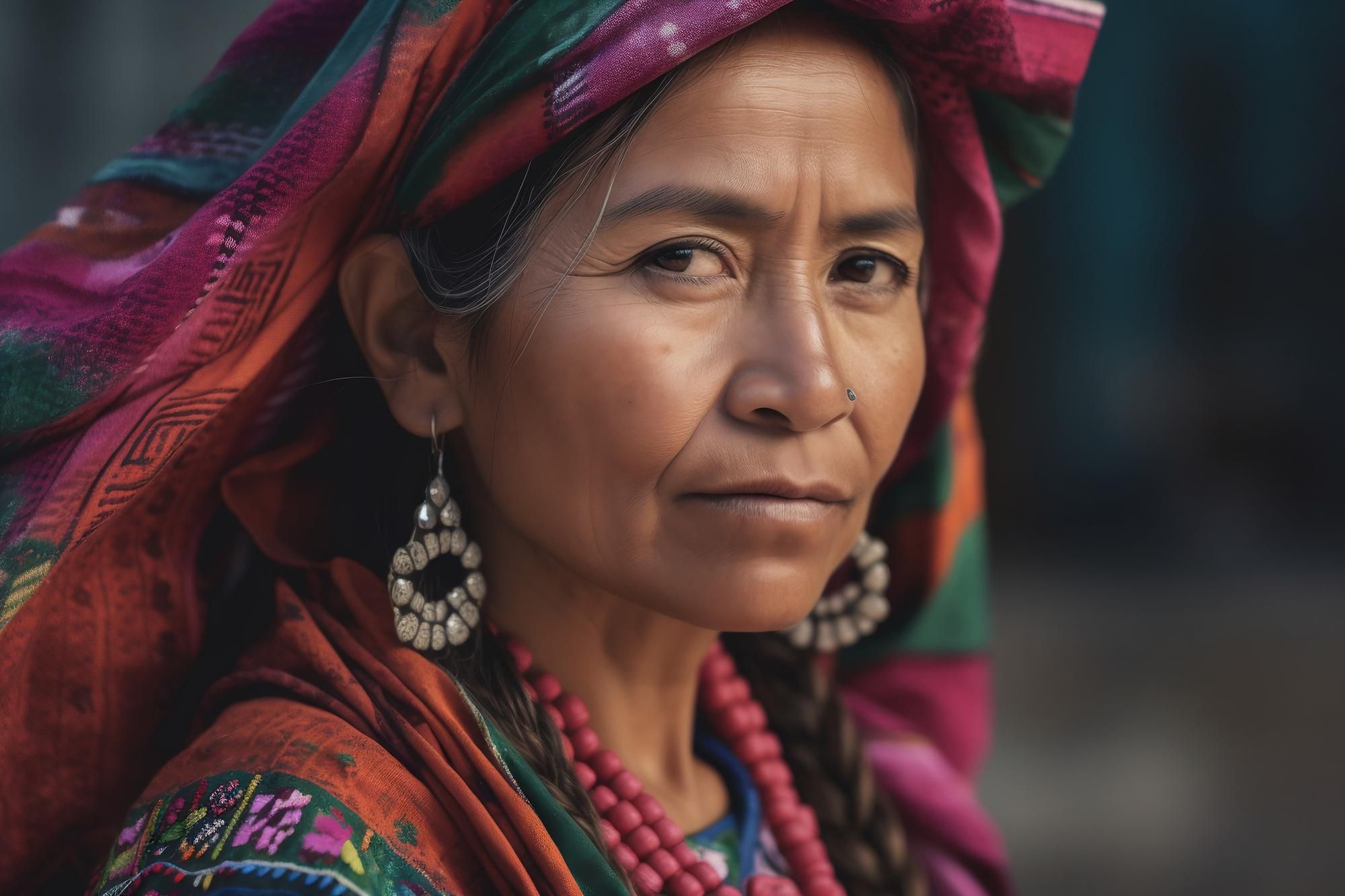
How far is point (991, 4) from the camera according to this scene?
1.45 meters

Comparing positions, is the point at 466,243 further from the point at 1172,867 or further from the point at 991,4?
the point at 1172,867

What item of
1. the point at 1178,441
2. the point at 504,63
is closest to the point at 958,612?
the point at 504,63

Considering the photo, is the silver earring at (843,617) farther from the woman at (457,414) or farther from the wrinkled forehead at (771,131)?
the wrinkled forehead at (771,131)

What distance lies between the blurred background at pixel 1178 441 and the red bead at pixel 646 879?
2893 millimetres

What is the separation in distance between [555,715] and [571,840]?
25 cm

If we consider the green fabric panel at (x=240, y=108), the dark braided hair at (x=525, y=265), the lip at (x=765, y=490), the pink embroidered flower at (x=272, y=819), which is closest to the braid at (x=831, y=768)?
the dark braided hair at (x=525, y=265)

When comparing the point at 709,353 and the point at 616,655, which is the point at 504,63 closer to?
the point at 709,353

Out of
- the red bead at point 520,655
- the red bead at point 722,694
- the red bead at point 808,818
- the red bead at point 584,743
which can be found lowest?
the red bead at point 808,818

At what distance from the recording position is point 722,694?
1.86m

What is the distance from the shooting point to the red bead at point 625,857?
1.54m

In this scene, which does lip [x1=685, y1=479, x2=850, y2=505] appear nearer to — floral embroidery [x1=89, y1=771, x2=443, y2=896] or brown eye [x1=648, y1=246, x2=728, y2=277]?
brown eye [x1=648, y1=246, x2=728, y2=277]

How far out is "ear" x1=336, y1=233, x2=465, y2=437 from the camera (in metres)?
1.49

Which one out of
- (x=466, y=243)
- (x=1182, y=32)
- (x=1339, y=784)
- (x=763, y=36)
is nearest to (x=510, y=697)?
(x=466, y=243)

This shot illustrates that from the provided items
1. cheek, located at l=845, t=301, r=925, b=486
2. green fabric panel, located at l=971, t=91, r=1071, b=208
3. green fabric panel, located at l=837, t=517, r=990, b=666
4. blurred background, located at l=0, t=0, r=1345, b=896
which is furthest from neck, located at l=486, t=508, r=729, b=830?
blurred background, located at l=0, t=0, r=1345, b=896
